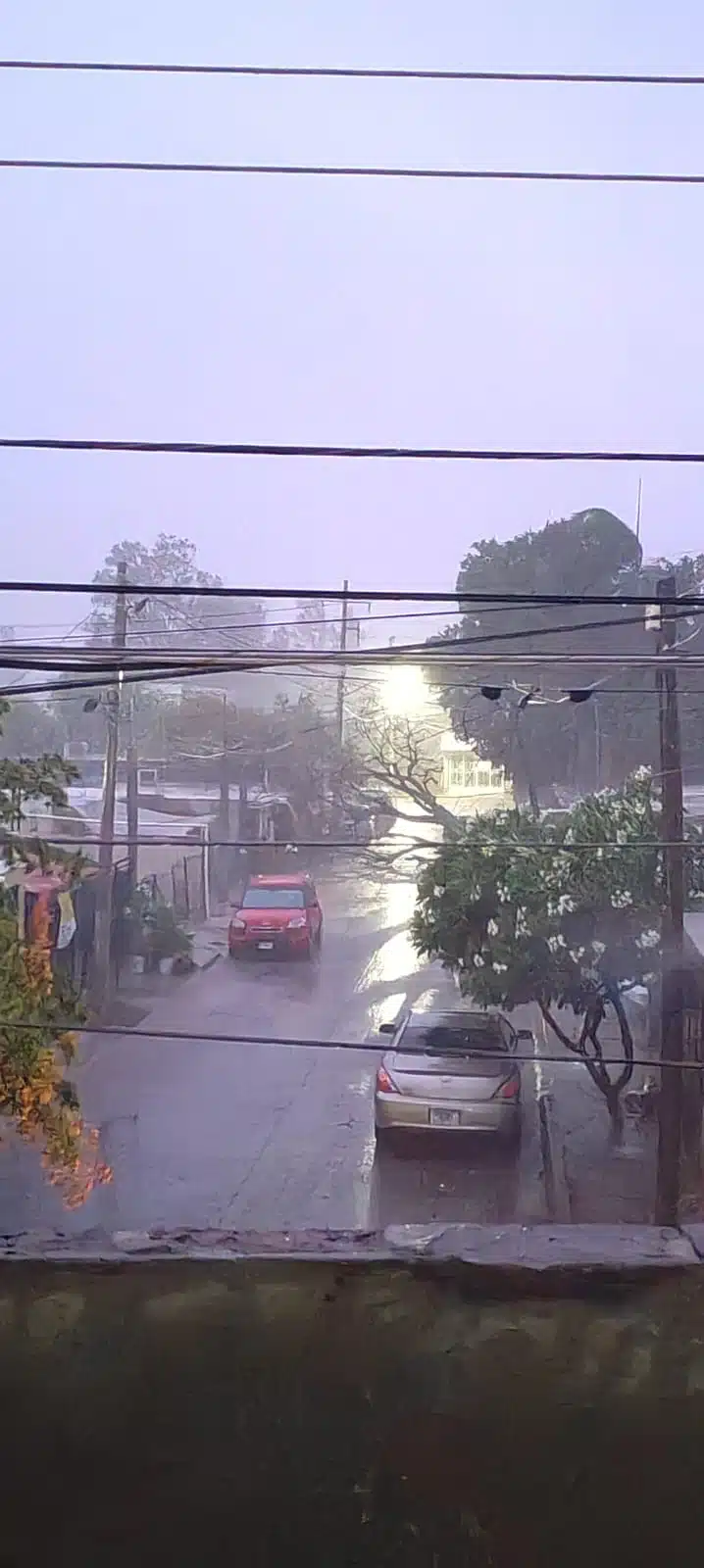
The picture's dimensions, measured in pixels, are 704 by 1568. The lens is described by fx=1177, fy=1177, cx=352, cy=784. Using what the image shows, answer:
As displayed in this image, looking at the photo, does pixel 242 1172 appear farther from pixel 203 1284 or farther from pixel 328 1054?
pixel 203 1284

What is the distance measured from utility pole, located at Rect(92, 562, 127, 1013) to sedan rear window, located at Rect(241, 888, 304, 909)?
1.40 ft

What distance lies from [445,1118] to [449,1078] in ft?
0.49

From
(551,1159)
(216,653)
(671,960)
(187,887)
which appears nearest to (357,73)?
(216,653)

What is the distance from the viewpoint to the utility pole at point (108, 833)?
3.06 m

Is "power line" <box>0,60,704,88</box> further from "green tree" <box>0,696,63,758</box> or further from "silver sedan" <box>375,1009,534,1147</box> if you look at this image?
"silver sedan" <box>375,1009,534,1147</box>

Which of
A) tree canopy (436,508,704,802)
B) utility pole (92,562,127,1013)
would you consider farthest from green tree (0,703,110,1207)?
tree canopy (436,508,704,802)

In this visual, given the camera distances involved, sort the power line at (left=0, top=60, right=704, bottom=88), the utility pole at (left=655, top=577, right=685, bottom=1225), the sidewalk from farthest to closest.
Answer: the sidewalk → the utility pole at (left=655, top=577, right=685, bottom=1225) → the power line at (left=0, top=60, right=704, bottom=88)

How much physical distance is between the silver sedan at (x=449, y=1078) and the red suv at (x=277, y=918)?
40 centimetres

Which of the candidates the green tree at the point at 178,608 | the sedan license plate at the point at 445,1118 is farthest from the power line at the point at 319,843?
the sedan license plate at the point at 445,1118

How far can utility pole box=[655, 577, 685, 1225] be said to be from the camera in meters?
3.65

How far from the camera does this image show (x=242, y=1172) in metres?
4.04

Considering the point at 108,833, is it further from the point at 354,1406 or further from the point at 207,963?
the point at 354,1406

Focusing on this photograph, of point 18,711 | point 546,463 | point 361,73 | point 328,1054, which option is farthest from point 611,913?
point 361,73

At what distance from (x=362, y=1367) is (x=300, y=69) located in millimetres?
1831
